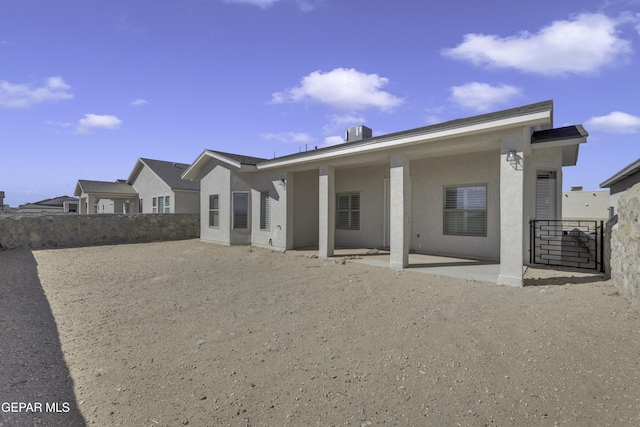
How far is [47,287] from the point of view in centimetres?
662

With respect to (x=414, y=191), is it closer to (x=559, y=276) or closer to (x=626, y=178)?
(x=559, y=276)

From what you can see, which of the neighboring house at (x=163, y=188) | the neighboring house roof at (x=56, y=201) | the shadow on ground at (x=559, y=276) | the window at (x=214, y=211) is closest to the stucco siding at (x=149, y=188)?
the neighboring house at (x=163, y=188)

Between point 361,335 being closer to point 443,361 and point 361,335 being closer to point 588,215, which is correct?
point 443,361

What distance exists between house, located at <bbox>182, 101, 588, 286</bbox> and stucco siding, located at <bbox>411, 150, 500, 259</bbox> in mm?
A: 31

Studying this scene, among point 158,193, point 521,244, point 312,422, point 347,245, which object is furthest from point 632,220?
point 158,193

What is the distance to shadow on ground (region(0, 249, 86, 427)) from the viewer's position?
8.67 ft

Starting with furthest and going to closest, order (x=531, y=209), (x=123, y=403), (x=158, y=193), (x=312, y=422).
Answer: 1. (x=158, y=193)
2. (x=531, y=209)
3. (x=123, y=403)
4. (x=312, y=422)

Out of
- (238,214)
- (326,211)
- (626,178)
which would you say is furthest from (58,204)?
(626,178)

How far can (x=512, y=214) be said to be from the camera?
6.45 meters

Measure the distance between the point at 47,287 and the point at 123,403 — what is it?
215 inches

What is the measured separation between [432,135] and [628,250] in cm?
405

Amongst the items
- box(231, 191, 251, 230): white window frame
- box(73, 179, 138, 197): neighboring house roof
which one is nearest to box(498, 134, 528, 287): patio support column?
box(231, 191, 251, 230): white window frame

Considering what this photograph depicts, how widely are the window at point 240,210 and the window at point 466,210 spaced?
7.78 meters

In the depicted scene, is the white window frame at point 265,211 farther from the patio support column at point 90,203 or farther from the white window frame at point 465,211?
the patio support column at point 90,203
